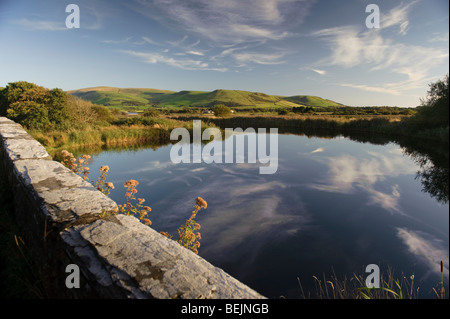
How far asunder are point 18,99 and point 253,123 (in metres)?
26.8

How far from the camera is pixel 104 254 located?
4.39ft

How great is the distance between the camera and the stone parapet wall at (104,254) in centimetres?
115

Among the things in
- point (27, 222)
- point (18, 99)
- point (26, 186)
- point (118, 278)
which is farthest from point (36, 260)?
point (18, 99)

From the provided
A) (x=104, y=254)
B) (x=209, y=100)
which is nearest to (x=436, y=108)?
(x=104, y=254)

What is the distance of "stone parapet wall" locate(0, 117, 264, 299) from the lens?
115cm

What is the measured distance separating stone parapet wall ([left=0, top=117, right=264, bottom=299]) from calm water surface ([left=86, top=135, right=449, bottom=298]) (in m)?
1.48

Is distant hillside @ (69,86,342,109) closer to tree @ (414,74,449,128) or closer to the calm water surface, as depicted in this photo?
the calm water surface

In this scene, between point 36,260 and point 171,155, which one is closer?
point 36,260
